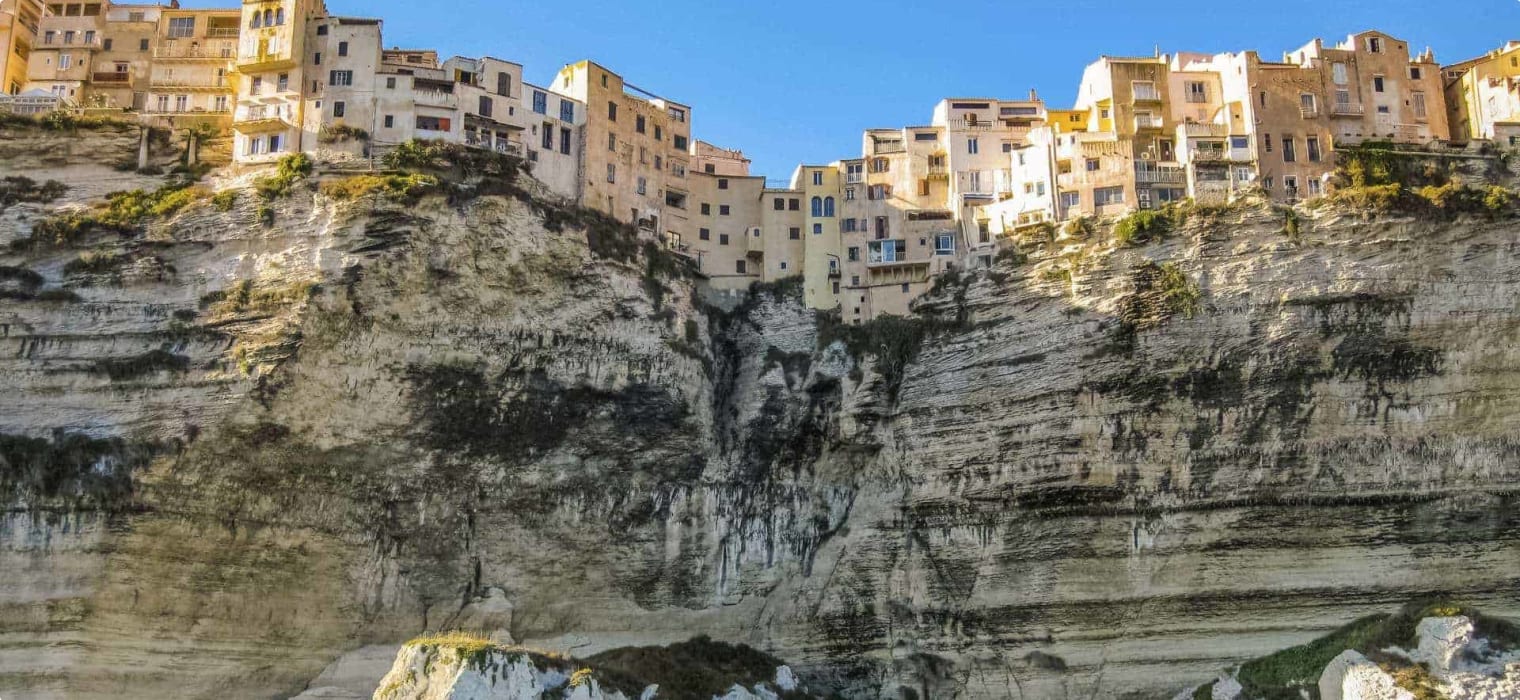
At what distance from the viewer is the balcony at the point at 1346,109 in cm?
4344

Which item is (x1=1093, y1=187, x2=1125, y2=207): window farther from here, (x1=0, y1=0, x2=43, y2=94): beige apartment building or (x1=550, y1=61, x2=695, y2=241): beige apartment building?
(x1=0, y1=0, x2=43, y2=94): beige apartment building

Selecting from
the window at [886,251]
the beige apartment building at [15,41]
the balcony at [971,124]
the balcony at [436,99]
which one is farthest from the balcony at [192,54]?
the balcony at [971,124]

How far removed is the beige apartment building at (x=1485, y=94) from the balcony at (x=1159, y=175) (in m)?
9.41

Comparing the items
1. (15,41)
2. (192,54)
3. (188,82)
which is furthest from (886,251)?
(15,41)

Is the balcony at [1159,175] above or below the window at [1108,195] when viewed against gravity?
above

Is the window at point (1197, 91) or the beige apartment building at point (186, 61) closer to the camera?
the beige apartment building at point (186, 61)

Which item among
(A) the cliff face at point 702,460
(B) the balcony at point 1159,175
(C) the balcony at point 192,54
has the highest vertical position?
(C) the balcony at point 192,54

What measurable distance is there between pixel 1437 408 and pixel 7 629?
3638 centimetres

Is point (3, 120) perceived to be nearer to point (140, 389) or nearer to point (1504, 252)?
point (140, 389)

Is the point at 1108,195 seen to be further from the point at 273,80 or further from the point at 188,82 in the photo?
the point at 188,82


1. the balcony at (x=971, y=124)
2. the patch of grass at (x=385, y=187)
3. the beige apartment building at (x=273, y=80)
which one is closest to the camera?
the patch of grass at (x=385, y=187)

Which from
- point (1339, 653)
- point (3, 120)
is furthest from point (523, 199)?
point (1339, 653)

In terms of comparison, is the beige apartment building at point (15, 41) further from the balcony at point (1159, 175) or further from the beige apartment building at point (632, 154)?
the balcony at point (1159, 175)

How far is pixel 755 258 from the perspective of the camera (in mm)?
46781
